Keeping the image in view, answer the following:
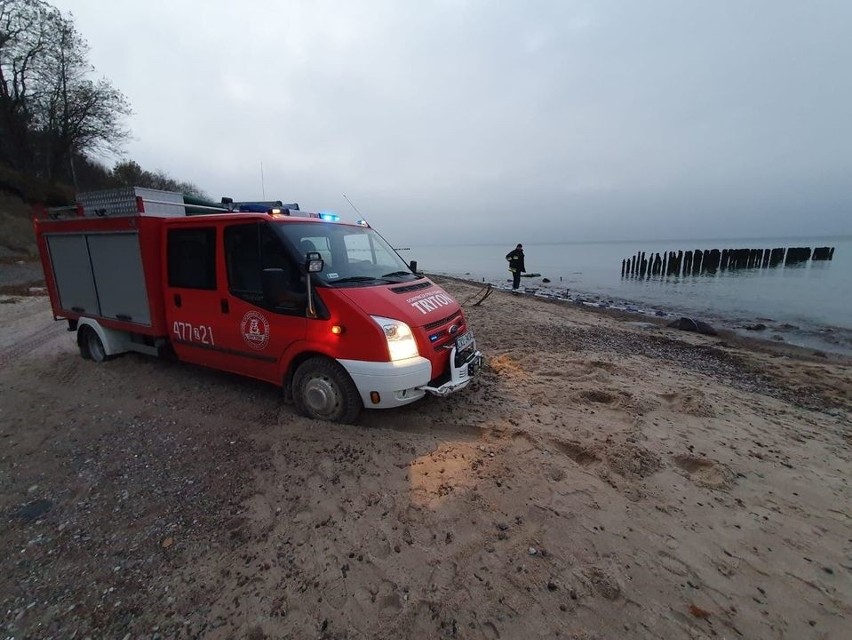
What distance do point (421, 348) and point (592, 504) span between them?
200 cm

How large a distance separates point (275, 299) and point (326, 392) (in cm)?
114

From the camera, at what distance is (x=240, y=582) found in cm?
238

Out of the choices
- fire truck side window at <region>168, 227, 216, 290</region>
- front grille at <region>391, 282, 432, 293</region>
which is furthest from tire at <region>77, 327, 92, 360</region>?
front grille at <region>391, 282, 432, 293</region>

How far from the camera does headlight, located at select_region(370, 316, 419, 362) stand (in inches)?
148

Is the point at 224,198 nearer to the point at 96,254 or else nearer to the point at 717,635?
the point at 96,254

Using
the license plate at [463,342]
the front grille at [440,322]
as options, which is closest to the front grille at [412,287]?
the front grille at [440,322]

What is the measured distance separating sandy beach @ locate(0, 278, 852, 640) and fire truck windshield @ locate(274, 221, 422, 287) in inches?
63.2

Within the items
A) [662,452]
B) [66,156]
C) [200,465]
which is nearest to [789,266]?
[662,452]

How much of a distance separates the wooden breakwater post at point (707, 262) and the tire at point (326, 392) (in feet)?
129

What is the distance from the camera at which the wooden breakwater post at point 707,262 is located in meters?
40.0

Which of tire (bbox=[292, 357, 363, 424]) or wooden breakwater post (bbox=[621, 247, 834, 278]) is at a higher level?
tire (bbox=[292, 357, 363, 424])

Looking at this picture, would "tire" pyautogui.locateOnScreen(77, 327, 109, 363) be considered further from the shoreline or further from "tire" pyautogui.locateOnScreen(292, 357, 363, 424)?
the shoreline

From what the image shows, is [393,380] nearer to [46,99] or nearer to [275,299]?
[275,299]

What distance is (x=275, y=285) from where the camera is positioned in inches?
154
